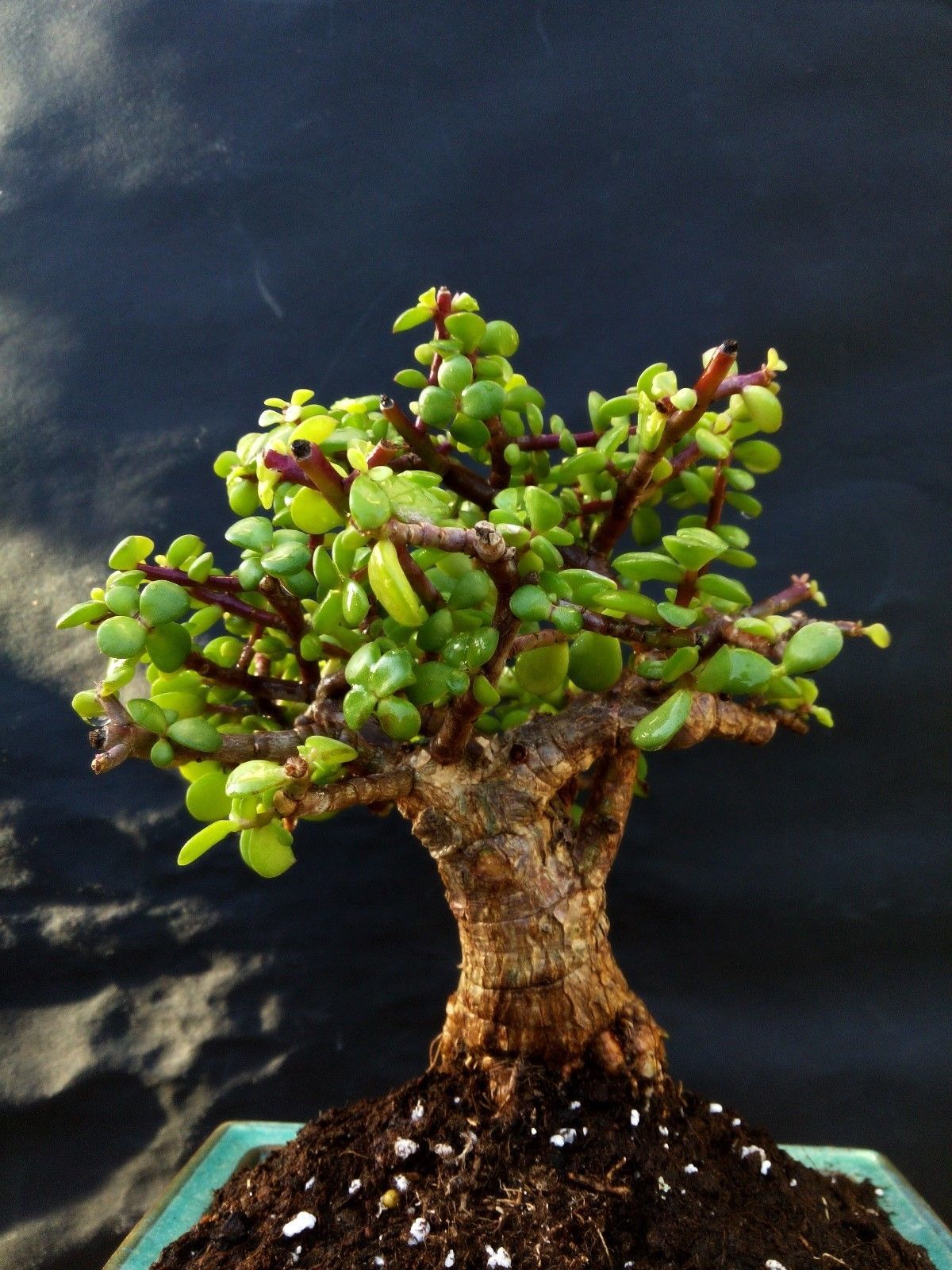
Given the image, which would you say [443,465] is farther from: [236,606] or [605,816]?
[605,816]

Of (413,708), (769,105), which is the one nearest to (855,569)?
(769,105)

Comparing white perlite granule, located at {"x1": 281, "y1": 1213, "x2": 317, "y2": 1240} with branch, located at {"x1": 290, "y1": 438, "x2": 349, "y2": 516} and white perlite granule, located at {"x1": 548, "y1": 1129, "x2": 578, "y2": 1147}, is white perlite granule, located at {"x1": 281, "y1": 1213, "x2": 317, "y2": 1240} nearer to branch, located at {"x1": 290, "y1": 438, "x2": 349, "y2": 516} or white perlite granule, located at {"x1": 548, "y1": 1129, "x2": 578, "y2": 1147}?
white perlite granule, located at {"x1": 548, "y1": 1129, "x2": 578, "y2": 1147}

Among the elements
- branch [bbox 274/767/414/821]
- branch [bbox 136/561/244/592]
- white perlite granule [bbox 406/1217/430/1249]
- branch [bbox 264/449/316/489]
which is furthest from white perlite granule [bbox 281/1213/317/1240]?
branch [bbox 264/449/316/489]

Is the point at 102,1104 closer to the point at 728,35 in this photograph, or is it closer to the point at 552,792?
the point at 552,792

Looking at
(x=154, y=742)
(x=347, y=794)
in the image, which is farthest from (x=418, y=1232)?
(x=154, y=742)

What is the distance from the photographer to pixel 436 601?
2.94 ft

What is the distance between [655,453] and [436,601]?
30 centimetres

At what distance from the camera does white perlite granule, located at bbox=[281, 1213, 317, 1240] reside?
1.07 metres

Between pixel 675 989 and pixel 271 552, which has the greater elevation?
pixel 271 552

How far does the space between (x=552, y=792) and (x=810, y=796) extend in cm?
91

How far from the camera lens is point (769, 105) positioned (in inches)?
70.4

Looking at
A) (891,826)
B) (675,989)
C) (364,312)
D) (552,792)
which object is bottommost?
(675,989)

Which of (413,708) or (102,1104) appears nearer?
(413,708)

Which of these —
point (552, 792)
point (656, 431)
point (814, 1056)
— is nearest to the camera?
point (656, 431)
